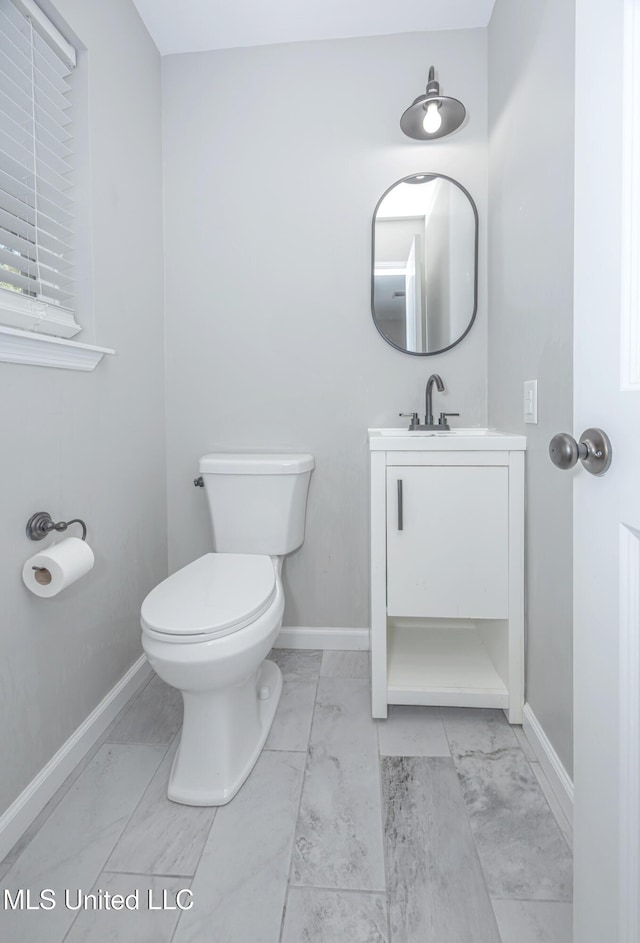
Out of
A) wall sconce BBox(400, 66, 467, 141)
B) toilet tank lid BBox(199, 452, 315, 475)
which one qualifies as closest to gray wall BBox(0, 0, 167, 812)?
toilet tank lid BBox(199, 452, 315, 475)

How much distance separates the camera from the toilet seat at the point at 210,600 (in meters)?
1.12

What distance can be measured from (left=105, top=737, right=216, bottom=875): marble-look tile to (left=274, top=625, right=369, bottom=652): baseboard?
798 millimetres

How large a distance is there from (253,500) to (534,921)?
1.28m

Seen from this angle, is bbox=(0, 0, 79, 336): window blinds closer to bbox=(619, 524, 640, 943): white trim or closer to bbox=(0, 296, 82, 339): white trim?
bbox=(0, 296, 82, 339): white trim

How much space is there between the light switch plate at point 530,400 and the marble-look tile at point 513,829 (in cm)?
94

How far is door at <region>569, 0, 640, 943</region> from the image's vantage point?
498mm

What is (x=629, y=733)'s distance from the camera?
0.51 meters

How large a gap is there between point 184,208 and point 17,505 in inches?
53.7

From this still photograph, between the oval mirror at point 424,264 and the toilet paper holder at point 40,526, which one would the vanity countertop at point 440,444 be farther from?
the toilet paper holder at point 40,526

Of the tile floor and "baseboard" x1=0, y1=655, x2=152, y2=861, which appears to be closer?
the tile floor

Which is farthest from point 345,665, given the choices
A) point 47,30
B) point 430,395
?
point 47,30

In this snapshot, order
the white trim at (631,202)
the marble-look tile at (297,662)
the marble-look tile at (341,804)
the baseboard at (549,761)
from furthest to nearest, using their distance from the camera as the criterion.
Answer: the marble-look tile at (297,662) → the baseboard at (549,761) → the marble-look tile at (341,804) → the white trim at (631,202)

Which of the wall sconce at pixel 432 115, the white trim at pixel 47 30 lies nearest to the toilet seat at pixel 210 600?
the white trim at pixel 47 30

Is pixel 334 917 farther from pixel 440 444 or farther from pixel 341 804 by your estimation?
pixel 440 444
